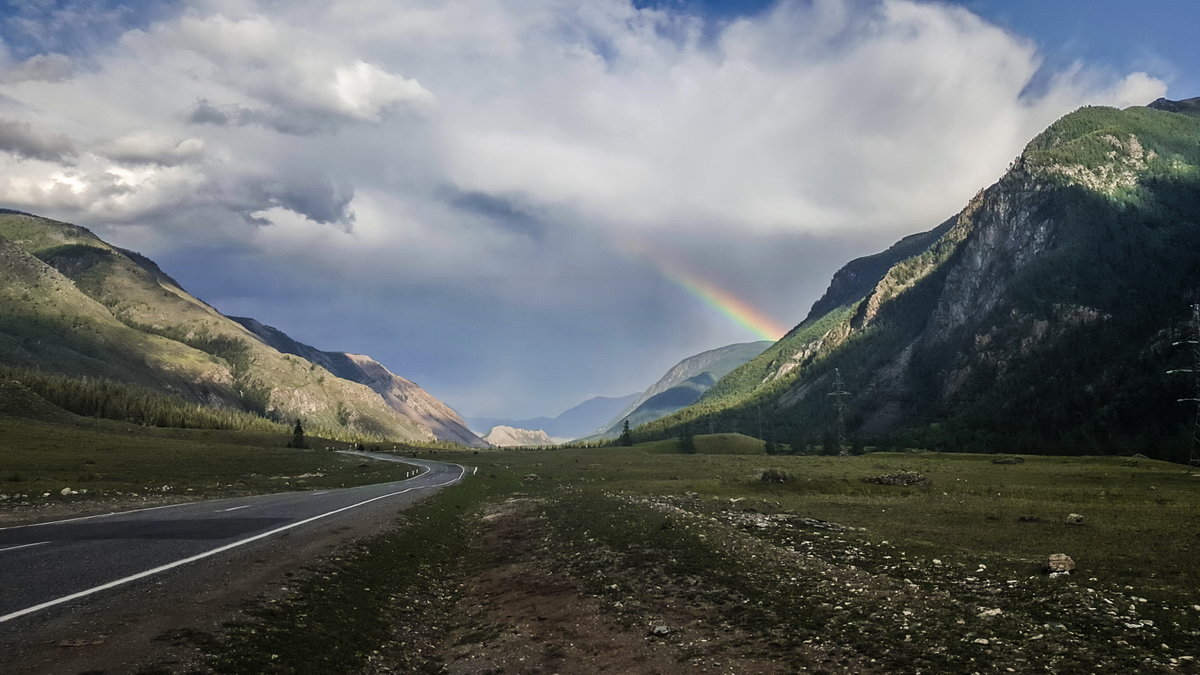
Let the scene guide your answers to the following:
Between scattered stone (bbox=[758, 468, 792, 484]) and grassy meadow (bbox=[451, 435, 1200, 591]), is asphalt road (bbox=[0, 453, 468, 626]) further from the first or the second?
scattered stone (bbox=[758, 468, 792, 484])

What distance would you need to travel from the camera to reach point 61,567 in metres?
18.4

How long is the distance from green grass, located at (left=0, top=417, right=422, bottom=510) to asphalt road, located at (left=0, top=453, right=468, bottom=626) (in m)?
12.7

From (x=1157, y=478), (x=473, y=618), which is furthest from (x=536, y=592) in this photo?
(x=1157, y=478)

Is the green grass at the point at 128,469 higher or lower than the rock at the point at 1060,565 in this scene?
lower

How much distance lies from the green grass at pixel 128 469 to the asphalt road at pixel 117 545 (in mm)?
12661

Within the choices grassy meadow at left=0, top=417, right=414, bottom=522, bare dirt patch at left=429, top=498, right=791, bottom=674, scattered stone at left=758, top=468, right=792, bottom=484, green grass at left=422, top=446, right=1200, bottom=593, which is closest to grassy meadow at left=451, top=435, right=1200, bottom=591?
green grass at left=422, top=446, right=1200, bottom=593

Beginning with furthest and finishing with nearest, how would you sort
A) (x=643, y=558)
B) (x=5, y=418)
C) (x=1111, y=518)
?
(x=5, y=418) < (x=1111, y=518) < (x=643, y=558)

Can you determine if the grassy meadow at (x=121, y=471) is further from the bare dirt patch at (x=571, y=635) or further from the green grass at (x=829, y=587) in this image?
the bare dirt patch at (x=571, y=635)

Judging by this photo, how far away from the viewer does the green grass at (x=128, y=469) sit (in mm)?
47344

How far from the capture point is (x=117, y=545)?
73.8ft

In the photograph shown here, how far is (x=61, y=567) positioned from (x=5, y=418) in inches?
5422

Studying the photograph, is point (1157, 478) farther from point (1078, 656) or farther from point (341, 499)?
point (341, 499)

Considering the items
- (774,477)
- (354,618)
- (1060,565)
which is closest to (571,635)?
(354,618)

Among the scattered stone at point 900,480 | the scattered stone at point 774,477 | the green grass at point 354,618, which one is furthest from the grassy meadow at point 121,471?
the scattered stone at point 900,480
